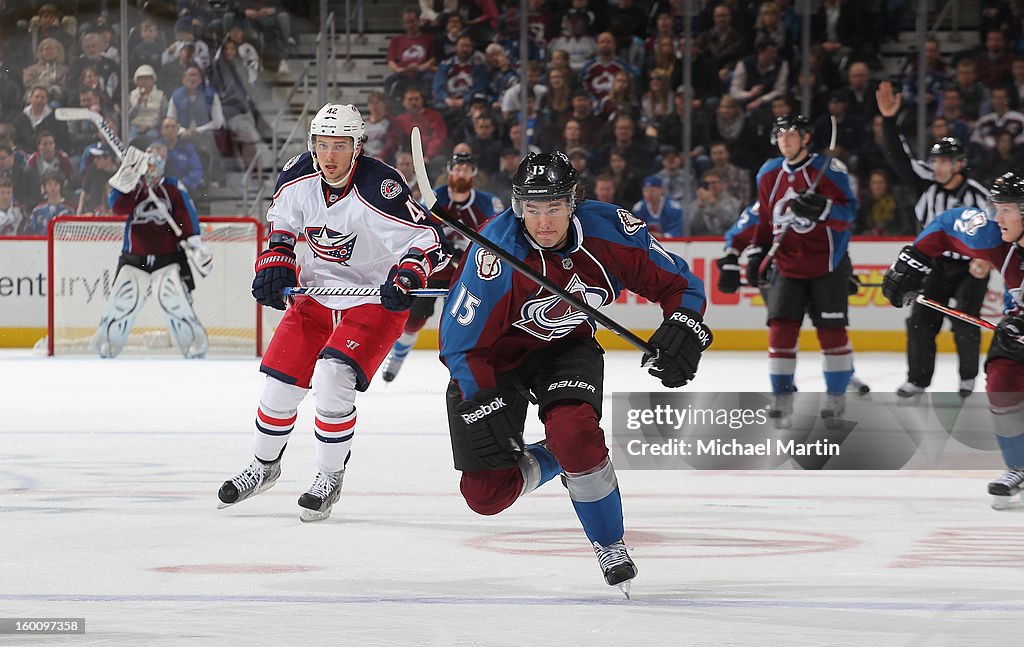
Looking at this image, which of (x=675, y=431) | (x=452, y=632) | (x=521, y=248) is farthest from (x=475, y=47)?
(x=452, y=632)

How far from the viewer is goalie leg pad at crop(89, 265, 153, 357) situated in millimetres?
10297

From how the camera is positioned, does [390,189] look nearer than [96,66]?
Yes

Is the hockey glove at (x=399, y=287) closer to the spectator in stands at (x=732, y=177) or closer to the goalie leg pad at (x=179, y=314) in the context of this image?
the goalie leg pad at (x=179, y=314)

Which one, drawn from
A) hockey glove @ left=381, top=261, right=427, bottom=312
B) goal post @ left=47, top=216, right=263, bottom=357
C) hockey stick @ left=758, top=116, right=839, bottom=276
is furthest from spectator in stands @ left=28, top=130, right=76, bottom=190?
hockey glove @ left=381, top=261, right=427, bottom=312

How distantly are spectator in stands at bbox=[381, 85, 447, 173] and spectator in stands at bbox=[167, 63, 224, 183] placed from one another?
49.5 inches

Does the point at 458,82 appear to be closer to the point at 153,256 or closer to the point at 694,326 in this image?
the point at 153,256

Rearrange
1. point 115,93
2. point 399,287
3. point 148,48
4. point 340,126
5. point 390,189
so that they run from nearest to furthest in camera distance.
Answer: point 399,287 → point 340,126 → point 390,189 → point 115,93 → point 148,48

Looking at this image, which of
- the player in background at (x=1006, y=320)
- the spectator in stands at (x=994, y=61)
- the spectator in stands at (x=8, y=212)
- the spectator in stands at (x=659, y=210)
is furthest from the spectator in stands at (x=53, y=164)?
the player in background at (x=1006, y=320)

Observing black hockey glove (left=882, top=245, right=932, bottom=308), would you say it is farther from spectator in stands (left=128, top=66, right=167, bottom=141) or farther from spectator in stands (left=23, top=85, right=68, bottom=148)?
spectator in stands (left=23, top=85, right=68, bottom=148)

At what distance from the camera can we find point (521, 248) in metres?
3.39

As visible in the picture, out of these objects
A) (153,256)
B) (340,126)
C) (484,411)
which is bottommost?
(153,256)

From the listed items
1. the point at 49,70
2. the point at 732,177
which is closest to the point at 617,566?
the point at 732,177

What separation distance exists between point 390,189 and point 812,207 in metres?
2.65

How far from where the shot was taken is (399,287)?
429 centimetres
